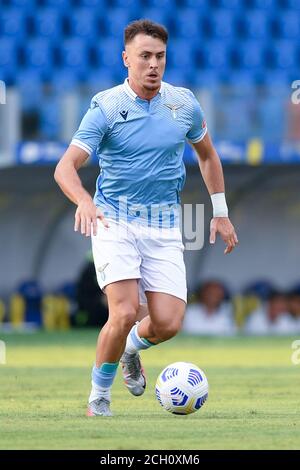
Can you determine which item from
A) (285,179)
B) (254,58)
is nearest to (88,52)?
(254,58)

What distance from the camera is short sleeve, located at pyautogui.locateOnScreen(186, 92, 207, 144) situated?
24.8 feet

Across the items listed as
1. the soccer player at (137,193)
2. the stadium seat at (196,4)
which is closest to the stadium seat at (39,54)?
the stadium seat at (196,4)

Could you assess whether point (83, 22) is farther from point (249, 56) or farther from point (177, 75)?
point (249, 56)

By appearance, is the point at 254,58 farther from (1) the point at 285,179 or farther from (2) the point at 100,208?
(2) the point at 100,208

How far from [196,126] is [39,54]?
12199mm

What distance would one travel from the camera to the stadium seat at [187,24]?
20.4 m

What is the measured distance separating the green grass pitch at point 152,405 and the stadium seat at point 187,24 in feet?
24.4

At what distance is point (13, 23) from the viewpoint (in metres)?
19.6

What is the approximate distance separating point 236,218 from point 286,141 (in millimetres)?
2063

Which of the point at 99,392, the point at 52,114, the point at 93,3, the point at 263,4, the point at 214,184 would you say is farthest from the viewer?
the point at 263,4

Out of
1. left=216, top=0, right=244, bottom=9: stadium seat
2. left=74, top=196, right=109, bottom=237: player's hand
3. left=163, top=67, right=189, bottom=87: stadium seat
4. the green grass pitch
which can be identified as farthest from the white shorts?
left=216, top=0, right=244, bottom=9: stadium seat

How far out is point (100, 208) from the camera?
289 inches

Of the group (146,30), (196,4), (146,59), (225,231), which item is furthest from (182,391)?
(196,4)

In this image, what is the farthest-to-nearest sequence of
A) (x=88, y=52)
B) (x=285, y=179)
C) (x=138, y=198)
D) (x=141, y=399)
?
(x=88, y=52), (x=285, y=179), (x=141, y=399), (x=138, y=198)
